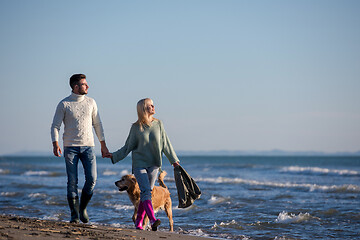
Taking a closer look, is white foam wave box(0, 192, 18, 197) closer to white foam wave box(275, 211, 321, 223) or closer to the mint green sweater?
white foam wave box(275, 211, 321, 223)

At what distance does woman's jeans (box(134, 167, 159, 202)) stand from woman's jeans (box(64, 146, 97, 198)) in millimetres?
620

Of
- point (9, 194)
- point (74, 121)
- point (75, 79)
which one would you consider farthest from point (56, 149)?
point (9, 194)

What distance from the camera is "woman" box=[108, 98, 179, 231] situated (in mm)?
5996

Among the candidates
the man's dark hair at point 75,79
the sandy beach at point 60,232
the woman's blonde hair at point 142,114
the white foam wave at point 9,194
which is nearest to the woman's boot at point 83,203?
the sandy beach at point 60,232

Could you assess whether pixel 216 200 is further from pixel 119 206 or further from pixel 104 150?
pixel 104 150

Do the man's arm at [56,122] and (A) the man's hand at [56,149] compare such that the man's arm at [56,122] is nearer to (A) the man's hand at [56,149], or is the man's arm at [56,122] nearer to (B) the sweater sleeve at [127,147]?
(A) the man's hand at [56,149]

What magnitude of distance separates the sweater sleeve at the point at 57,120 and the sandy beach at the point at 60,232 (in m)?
1.14

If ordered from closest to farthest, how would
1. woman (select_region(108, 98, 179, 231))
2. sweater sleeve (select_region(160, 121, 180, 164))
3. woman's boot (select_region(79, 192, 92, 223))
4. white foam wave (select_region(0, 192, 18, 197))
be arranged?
1. woman (select_region(108, 98, 179, 231))
2. sweater sleeve (select_region(160, 121, 180, 164))
3. woman's boot (select_region(79, 192, 92, 223))
4. white foam wave (select_region(0, 192, 18, 197))

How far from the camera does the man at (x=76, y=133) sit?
597 cm

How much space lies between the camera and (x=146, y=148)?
6.02 m

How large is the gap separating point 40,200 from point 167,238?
7.93 m

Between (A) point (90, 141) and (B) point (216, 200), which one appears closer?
(A) point (90, 141)

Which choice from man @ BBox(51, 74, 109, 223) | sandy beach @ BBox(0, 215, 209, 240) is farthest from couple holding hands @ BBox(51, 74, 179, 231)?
sandy beach @ BBox(0, 215, 209, 240)

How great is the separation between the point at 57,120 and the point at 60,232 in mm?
1603
